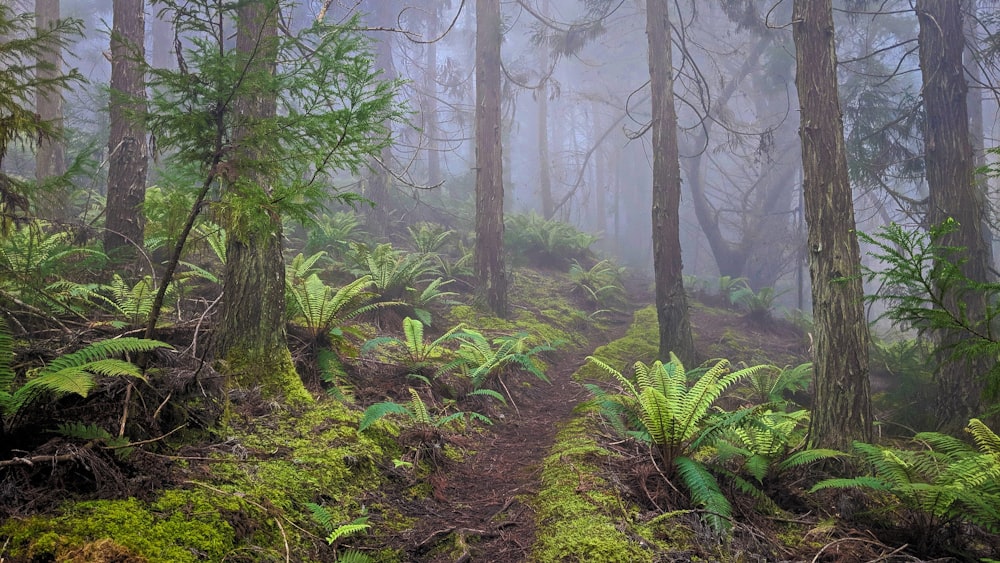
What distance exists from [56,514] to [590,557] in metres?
2.38

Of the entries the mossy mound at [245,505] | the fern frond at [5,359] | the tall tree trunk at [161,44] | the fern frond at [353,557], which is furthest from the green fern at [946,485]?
the tall tree trunk at [161,44]

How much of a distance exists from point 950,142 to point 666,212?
3815 mm

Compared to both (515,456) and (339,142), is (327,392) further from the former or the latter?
(339,142)

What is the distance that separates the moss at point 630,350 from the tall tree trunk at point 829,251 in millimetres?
3402

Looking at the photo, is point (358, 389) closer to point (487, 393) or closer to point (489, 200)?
point (487, 393)

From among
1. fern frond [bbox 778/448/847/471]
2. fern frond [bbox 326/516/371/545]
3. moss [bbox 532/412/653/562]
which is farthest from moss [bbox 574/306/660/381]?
fern frond [bbox 326/516/371/545]

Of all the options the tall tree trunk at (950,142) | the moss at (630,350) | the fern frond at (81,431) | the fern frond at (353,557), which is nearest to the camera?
the fern frond at (81,431)

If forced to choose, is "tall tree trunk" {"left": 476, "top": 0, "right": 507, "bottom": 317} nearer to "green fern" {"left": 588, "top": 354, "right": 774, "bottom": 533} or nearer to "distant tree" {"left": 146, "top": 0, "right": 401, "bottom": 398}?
"green fern" {"left": 588, "top": 354, "right": 774, "bottom": 533}

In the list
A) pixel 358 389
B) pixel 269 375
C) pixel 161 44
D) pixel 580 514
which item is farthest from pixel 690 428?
pixel 161 44

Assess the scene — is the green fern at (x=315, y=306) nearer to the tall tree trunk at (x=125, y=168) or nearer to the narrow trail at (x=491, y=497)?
the narrow trail at (x=491, y=497)

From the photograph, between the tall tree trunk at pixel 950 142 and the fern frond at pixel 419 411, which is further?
the tall tree trunk at pixel 950 142

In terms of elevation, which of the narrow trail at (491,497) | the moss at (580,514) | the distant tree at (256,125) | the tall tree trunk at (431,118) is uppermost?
the tall tree trunk at (431,118)

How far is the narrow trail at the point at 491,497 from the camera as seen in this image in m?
3.03

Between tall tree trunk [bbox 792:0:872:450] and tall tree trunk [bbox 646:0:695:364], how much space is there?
3725 mm
